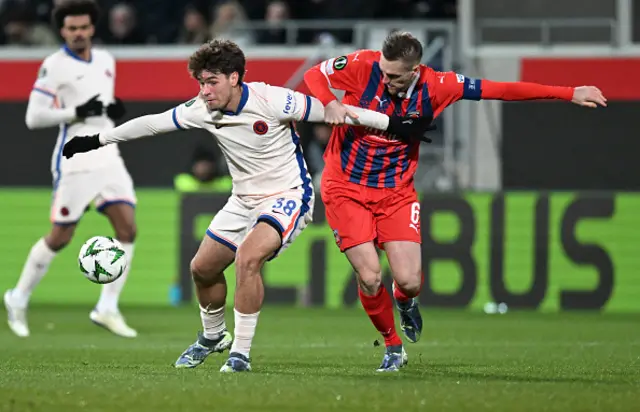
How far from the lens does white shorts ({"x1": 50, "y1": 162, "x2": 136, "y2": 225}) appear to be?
11.5m

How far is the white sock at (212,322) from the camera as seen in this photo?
8.52m

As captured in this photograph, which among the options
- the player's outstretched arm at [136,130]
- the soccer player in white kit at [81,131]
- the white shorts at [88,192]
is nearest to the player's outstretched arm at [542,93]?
the player's outstretched arm at [136,130]

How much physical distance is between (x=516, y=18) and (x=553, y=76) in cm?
91

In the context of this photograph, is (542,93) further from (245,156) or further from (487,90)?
(245,156)

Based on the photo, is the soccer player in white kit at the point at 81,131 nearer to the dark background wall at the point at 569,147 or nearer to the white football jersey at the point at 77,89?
the white football jersey at the point at 77,89

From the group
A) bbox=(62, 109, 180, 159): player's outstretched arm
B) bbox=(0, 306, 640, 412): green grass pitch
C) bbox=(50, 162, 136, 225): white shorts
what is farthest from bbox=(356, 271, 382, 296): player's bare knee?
bbox=(50, 162, 136, 225): white shorts

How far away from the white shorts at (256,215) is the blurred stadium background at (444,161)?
363cm

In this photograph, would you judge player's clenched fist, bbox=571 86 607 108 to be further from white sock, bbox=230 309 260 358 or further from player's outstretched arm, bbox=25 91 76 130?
player's outstretched arm, bbox=25 91 76 130

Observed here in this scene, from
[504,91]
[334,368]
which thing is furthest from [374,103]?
[334,368]

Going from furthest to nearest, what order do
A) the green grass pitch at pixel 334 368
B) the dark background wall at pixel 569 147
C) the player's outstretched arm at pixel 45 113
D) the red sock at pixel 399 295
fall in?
the dark background wall at pixel 569 147 → the player's outstretched arm at pixel 45 113 → the red sock at pixel 399 295 → the green grass pitch at pixel 334 368

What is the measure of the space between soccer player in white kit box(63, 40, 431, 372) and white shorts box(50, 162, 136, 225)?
322 cm

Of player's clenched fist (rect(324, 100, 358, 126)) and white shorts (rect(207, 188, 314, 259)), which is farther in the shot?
white shorts (rect(207, 188, 314, 259))

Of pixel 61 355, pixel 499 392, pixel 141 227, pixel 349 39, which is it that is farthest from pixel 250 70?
pixel 499 392

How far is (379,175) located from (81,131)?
3546 millimetres
